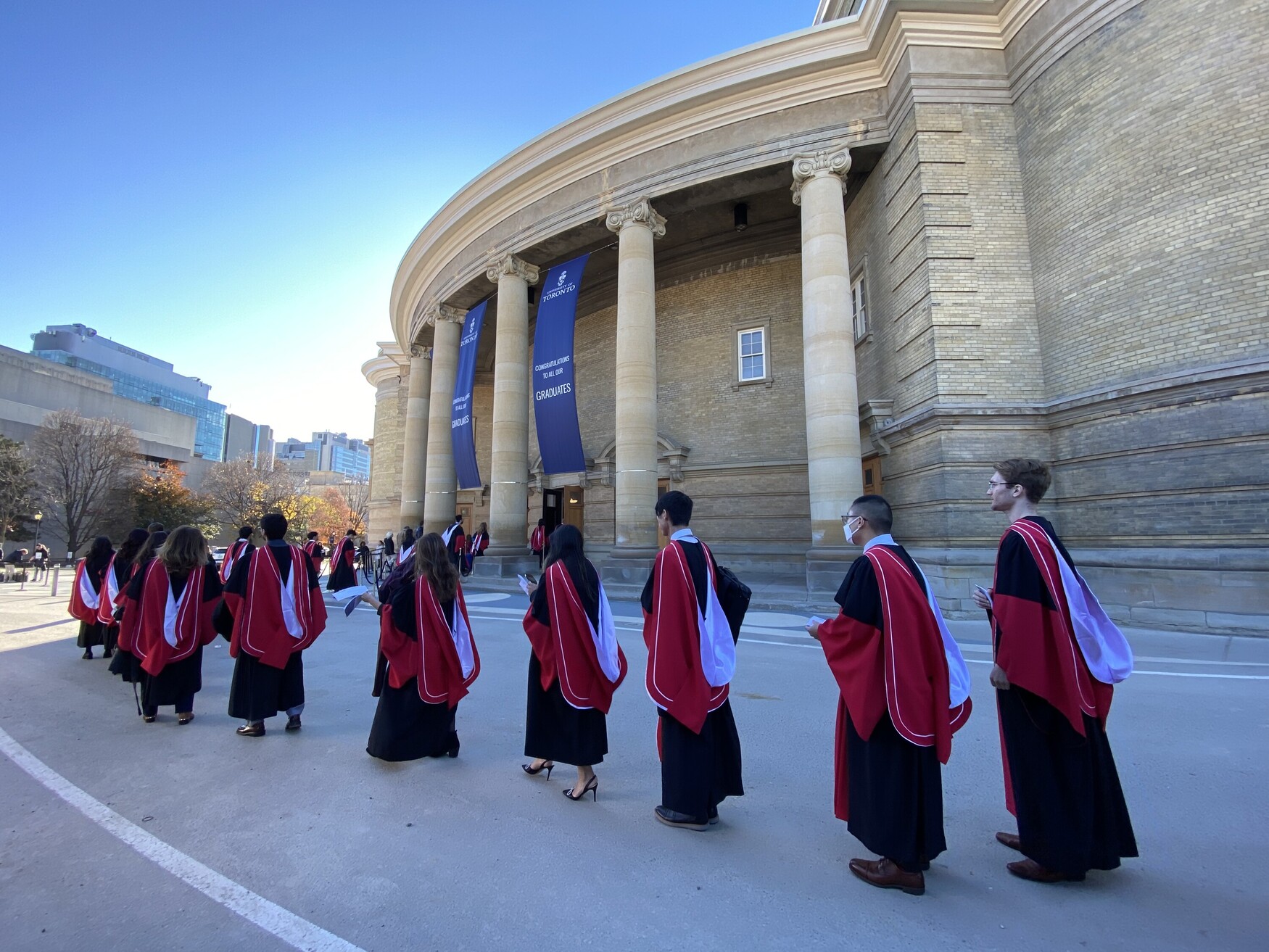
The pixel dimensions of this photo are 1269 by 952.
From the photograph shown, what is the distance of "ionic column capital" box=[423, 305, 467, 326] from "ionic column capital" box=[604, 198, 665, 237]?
844cm

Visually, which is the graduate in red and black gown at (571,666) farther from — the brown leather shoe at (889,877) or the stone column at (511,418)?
the stone column at (511,418)

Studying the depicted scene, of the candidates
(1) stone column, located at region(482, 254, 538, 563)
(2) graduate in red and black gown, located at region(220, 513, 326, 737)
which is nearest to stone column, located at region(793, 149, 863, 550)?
(1) stone column, located at region(482, 254, 538, 563)

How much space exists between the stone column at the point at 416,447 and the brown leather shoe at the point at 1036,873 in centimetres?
A: 2228

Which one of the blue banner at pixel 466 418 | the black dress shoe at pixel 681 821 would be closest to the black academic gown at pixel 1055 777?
the black dress shoe at pixel 681 821

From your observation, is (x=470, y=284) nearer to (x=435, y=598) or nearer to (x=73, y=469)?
(x=435, y=598)

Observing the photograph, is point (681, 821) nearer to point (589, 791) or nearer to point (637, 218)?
point (589, 791)

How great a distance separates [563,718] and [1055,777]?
8.93ft

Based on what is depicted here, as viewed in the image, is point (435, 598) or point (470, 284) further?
point (470, 284)

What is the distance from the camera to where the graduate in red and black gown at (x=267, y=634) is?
512 centimetres

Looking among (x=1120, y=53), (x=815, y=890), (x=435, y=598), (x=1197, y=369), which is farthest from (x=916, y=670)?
(x=1120, y=53)

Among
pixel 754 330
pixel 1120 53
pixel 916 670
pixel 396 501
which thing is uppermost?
pixel 1120 53

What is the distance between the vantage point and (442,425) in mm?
21922

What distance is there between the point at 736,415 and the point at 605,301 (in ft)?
24.3

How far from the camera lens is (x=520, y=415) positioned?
18719mm
